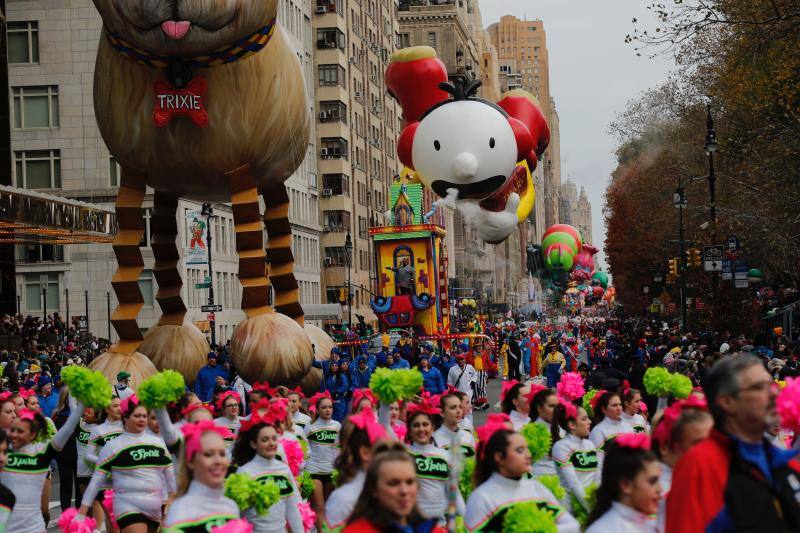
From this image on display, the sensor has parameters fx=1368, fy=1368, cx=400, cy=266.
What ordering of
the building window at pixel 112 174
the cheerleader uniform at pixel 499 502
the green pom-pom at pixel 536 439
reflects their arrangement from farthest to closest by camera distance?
the building window at pixel 112 174 → the green pom-pom at pixel 536 439 → the cheerleader uniform at pixel 499 502

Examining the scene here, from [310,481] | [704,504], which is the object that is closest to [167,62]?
[310,481]

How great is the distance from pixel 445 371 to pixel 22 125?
26.4 metres

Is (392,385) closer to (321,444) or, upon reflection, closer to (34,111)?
(321,444)

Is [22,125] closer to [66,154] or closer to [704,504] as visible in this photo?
[66,154]

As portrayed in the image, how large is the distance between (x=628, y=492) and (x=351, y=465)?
92.1 inches

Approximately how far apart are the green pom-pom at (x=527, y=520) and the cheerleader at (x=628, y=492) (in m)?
0.42

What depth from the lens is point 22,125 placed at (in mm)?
48344

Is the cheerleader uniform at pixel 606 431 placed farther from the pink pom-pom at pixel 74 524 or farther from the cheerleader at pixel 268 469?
the pink pom-pom at pixel 74 524

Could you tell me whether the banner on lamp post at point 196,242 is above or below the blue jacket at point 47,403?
above

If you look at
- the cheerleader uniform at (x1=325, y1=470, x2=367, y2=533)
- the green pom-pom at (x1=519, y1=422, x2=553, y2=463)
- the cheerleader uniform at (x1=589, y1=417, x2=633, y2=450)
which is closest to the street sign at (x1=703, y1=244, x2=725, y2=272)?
the cheerleader uniform at (x1=589, y1=417, x2=633, y2=450)

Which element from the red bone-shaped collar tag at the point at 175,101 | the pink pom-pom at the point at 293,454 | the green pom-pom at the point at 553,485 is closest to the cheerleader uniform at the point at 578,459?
the green pom-pom at the point at 553,485

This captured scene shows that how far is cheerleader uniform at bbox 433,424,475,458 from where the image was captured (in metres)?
9.99

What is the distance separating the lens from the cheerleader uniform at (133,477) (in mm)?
10109

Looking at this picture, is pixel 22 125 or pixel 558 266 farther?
pixel 558 266
